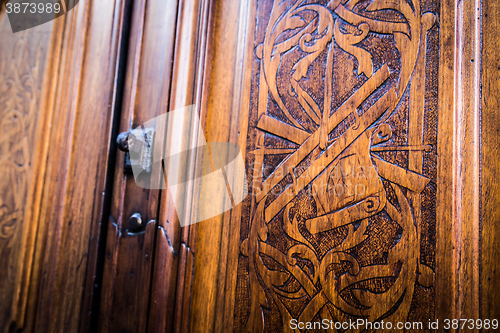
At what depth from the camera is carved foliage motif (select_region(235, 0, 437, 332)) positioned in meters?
0.59

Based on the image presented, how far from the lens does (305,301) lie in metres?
0.62

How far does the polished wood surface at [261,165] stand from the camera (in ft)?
1.87

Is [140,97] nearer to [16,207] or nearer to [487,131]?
[16,207]

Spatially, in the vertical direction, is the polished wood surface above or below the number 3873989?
below

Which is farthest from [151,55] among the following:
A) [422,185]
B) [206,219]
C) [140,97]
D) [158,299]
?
[422,185]

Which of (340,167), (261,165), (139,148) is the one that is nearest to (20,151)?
(139,148)

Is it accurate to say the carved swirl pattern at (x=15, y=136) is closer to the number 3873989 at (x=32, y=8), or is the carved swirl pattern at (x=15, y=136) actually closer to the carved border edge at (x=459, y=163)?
the number 3873989 at (x=32, y=8)

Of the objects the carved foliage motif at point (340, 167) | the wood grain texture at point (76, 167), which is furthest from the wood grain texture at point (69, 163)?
the carved foliage motif at point (340, 167)

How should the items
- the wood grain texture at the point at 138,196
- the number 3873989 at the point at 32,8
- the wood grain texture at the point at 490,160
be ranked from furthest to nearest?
1. the number 3873989 at the point at 32,8
2. the wood grain texture at the point at 138,196
3. the wood grain texture at the point at 490,160

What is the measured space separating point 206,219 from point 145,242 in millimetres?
152

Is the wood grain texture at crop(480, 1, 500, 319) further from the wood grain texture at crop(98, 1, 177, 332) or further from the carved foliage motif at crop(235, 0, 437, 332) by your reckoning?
the wood grain texture at crop(98, 1, 177, 332)

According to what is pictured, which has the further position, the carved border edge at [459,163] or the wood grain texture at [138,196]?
the wood grain texture at [138,196]

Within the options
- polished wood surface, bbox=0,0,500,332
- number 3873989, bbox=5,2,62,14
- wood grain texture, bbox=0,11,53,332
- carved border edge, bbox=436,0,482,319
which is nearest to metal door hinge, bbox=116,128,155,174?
polished wood surface, bbox=0,0,500,332

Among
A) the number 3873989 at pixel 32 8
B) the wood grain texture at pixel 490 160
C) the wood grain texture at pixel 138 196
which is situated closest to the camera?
the wood grain texture at pixel 490 160
